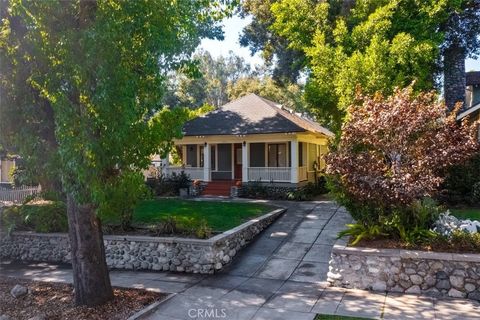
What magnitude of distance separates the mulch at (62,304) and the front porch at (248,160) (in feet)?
39.4

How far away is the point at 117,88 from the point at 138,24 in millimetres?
1128

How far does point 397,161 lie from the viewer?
8641mm

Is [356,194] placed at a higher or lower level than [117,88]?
lower

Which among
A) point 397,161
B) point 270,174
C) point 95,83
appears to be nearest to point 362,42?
point 270,174

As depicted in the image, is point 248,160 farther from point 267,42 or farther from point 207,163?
point 267,42

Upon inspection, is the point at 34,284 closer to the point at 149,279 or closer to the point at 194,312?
the point at 149,279

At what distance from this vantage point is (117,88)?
18.6 ft

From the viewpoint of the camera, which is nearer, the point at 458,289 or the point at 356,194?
the point at 458,289

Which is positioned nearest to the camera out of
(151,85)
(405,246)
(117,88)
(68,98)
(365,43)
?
(117,88)

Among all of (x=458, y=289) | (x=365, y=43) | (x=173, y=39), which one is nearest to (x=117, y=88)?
(x=173, y=39)

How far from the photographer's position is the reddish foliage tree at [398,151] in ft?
26.7

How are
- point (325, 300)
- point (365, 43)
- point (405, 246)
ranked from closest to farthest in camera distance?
point (325, 300) → point (405, 246) → point (365, 43)

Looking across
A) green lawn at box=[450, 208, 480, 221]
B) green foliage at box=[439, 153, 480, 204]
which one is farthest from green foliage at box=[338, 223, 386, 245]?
green foliage at box=[439, 153, 480, 204]

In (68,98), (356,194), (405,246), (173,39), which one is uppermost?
(173,39)
